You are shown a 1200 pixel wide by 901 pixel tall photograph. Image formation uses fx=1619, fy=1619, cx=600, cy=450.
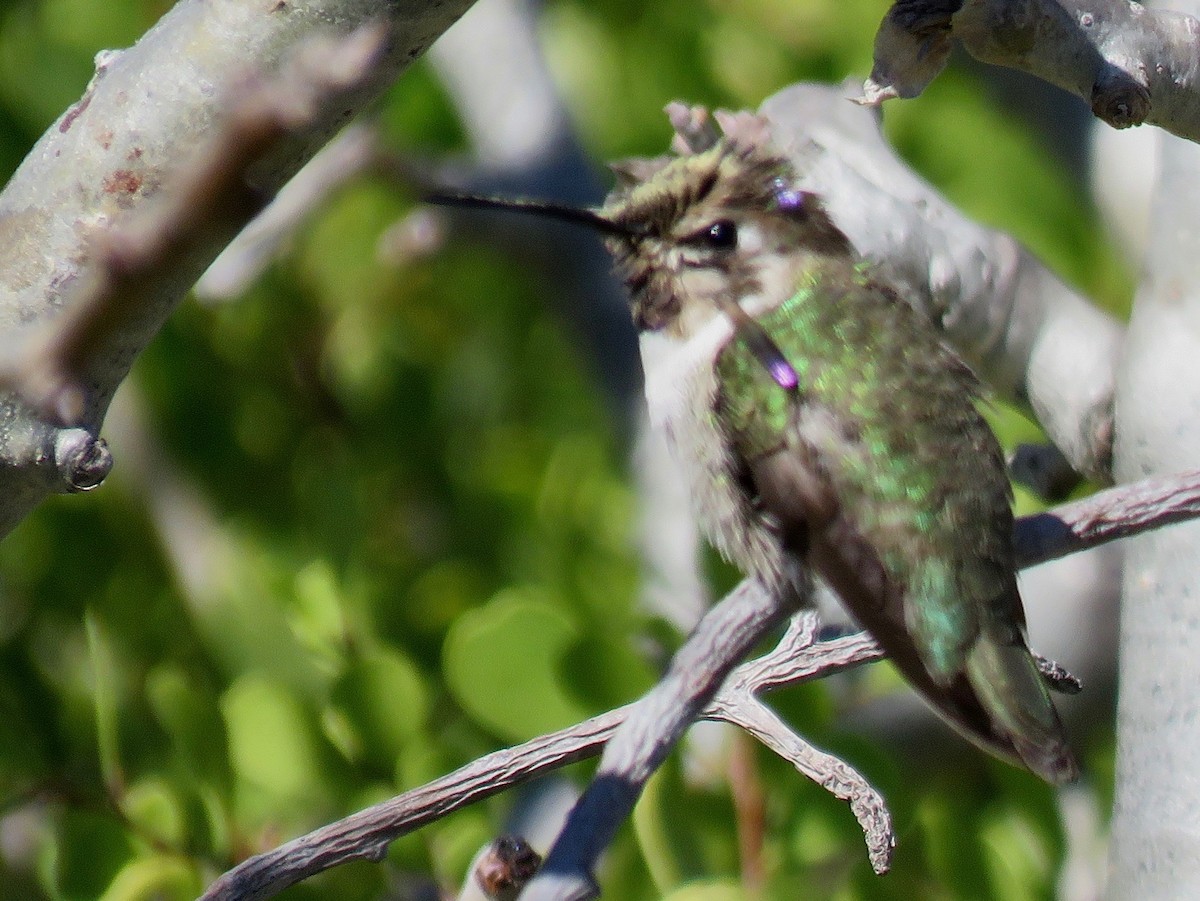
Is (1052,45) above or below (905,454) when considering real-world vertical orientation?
above

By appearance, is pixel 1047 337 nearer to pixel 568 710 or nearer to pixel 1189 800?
pixel 1189 800

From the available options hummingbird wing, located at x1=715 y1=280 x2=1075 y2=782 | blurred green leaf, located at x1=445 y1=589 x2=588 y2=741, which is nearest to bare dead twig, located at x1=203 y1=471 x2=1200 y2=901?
hummingbird wing, located at x1=715 y1=280 x2=1075 y2=782

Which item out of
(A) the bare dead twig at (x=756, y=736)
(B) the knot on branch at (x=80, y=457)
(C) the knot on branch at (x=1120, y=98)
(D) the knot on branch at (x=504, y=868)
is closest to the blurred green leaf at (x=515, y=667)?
(A) the bare dead twig at (x=756, y=736)

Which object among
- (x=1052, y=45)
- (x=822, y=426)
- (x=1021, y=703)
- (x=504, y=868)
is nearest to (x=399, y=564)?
(x=822, y=426)

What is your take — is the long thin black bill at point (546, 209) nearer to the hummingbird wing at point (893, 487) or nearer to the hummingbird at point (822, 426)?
the hummingbird at point (822, 426)

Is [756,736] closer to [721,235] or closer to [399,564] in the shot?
[721,235]

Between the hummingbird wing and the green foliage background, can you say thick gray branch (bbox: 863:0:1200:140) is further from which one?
the green foliage background

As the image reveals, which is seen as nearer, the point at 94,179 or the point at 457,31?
the point at 94,179

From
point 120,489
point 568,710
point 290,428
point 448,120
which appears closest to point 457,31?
point 448,120
